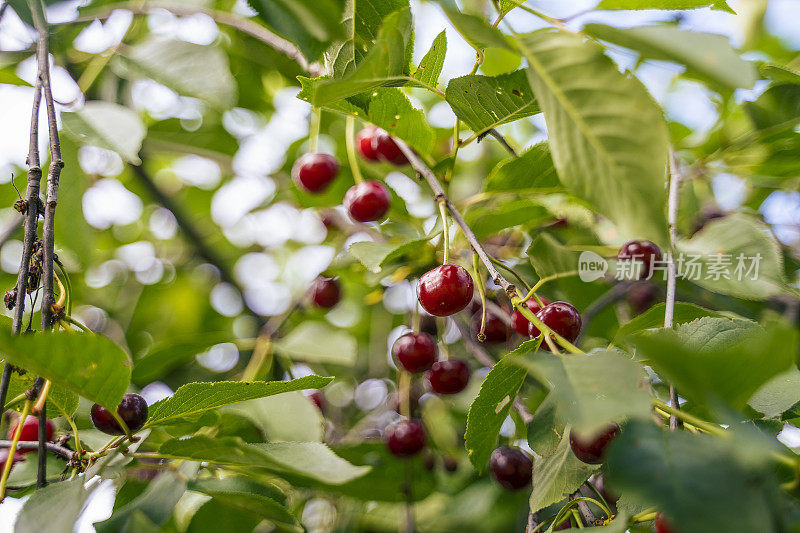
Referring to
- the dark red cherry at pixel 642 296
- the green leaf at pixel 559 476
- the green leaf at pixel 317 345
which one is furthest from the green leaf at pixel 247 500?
the dark red cherry at pixel 642 296

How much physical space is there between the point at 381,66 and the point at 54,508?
0.63m

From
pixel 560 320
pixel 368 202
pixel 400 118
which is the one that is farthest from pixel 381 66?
pixel 368 202

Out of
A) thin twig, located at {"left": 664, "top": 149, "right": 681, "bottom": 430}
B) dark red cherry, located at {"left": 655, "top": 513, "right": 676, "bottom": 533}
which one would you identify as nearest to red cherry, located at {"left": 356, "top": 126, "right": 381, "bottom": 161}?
thin twig, located at {"left": 664, "top": 149, "right": 681, "bottom": 430}

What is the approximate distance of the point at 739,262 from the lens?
1188mm

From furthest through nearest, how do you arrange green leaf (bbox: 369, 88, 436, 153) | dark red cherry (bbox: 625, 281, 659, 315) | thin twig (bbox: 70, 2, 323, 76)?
dark red cherry (bbox: 625, 281, 659, 315) → thin twig (bbox: 70, 2, 323, 76) → green leaf (bbox: 369, 88, 436, 153)

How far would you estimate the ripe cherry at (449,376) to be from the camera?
1.25 meters

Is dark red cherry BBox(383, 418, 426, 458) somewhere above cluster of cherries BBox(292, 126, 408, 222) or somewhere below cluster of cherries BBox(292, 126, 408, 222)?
below

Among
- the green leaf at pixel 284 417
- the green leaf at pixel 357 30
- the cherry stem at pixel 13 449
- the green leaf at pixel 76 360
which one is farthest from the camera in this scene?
the green leaf at pixel 284 417

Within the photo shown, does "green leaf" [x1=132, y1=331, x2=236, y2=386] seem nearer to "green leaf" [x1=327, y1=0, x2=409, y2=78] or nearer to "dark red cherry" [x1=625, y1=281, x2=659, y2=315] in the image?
"green leaf" [x1=327, y1=0, x2=409, y2=78]

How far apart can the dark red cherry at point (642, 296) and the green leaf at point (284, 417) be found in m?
0.86

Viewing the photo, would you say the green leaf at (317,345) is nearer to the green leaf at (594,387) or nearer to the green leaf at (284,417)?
the green leaf at (284,417)

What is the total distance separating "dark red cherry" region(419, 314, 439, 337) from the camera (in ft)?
5.22

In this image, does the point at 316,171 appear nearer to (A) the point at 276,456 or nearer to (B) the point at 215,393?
(B) the point at 215,393

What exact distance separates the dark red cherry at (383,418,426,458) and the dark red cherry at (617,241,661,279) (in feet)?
Answer: 1.89
